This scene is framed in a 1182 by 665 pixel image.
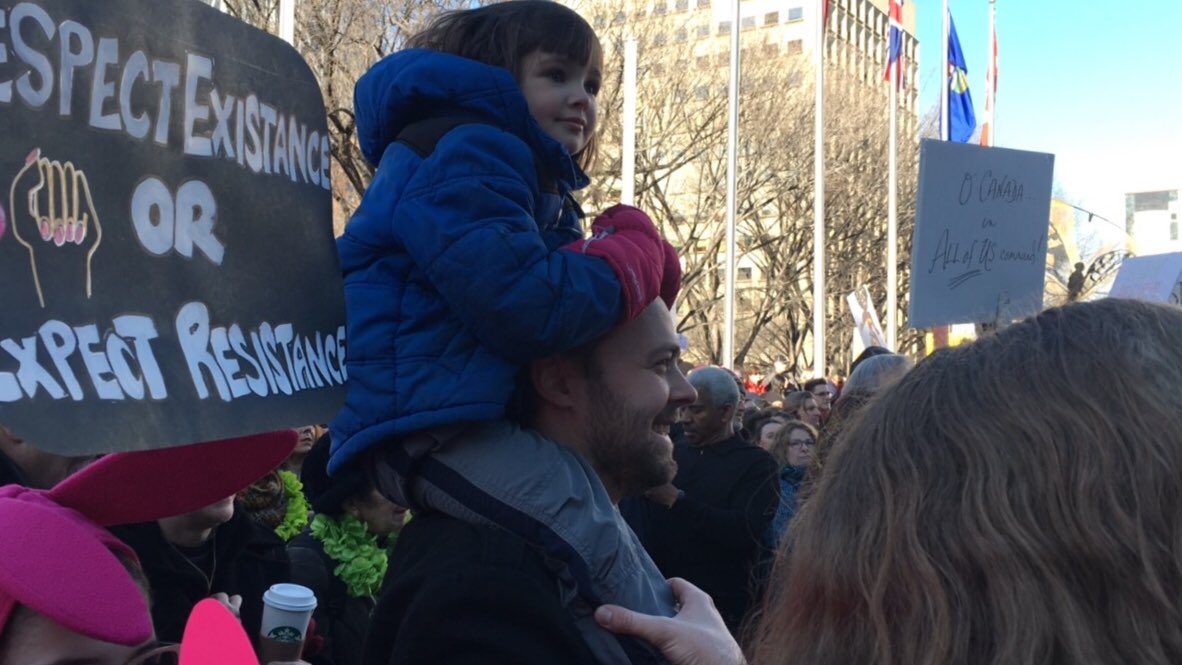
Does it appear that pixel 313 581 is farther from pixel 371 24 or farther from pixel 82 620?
pixel 371 24

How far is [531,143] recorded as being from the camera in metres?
2.07

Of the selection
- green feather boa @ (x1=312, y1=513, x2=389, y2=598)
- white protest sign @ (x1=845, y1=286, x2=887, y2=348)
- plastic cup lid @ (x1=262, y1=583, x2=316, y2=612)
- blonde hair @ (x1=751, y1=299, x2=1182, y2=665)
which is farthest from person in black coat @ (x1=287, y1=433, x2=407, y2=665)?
white protest sign @ (x1=845, y1=286, x2=887, y2=348)

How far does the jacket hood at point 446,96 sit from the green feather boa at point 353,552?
2.14 metres

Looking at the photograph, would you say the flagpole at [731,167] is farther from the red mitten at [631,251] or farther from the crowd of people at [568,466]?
the red mitten at [631,251]

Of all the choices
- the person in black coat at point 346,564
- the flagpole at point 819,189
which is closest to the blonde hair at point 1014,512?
the person in black coat at point 346,564

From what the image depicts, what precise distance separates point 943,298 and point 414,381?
4.35m

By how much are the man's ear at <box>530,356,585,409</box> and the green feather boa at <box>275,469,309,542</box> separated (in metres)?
2.47

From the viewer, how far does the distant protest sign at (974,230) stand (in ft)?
19.1

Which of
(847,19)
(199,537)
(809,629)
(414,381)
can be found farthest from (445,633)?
(847,19)

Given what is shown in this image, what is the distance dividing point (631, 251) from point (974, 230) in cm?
439

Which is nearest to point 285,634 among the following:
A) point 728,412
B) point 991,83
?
point 728,412

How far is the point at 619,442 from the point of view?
2.01 m

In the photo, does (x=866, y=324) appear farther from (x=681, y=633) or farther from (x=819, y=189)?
(x=681, y=633)

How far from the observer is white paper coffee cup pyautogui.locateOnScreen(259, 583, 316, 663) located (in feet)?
6.70
